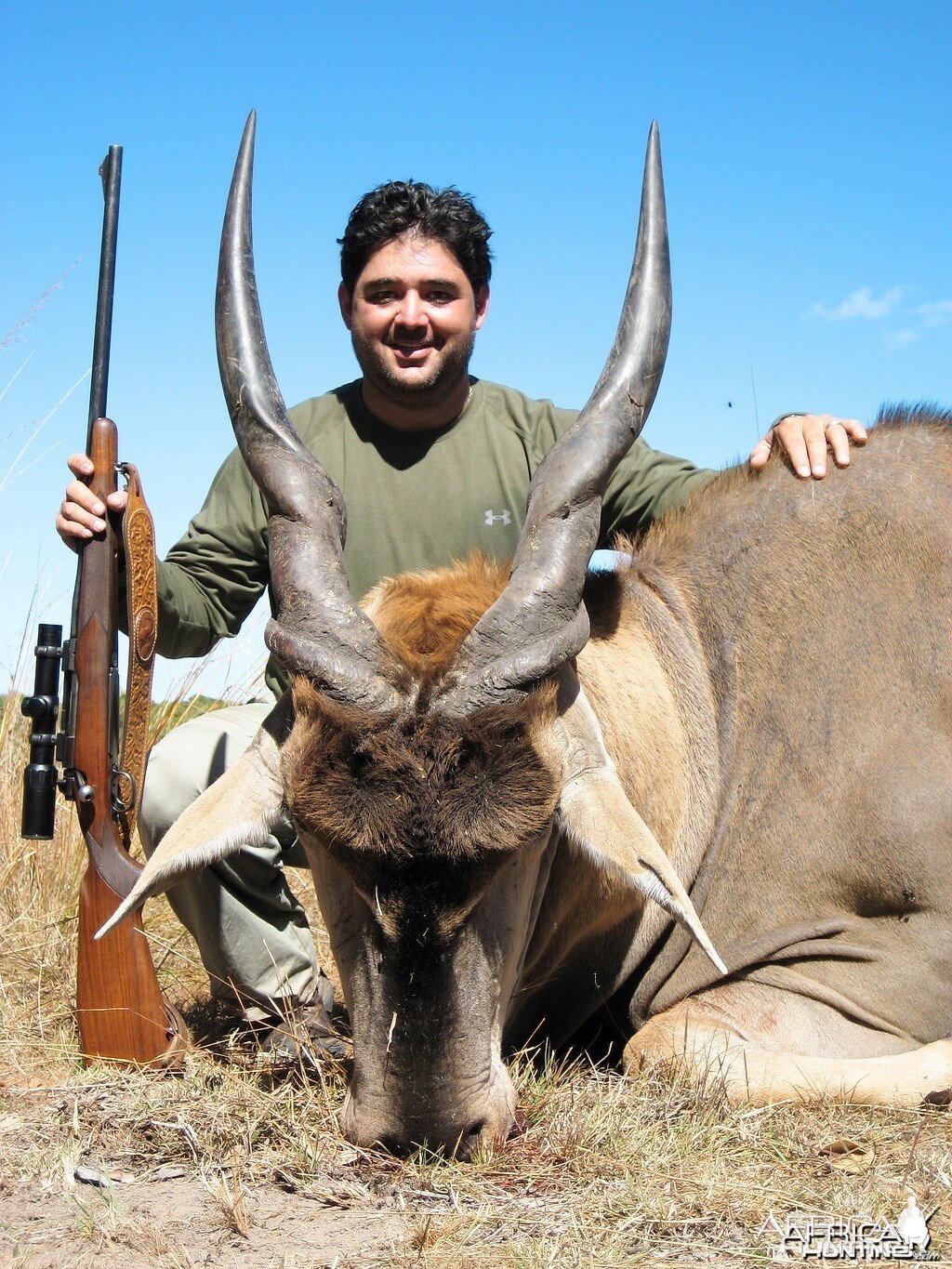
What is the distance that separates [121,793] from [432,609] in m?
1.59

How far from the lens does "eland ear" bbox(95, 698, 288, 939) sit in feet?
10.9

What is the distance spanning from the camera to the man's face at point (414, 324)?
17.4 ft

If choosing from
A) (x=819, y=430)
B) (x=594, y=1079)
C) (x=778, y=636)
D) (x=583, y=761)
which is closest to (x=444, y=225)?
(x=819, y=430)

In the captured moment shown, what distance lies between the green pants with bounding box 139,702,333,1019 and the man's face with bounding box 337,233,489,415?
1.67 meters

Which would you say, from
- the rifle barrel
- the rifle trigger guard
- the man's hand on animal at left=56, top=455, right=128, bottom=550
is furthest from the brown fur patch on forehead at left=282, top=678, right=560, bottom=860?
the rifle barrel

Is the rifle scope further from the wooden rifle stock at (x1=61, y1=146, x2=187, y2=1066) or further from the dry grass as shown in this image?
the dry grass

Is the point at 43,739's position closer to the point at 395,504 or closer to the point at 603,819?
the point at 395,504

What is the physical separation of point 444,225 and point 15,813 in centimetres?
370

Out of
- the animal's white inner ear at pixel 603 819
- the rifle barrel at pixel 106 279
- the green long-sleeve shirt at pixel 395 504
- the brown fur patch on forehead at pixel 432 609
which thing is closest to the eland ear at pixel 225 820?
the brown fur patch on forehead at pixel 432 609

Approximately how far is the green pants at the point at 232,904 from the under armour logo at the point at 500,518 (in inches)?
54.9

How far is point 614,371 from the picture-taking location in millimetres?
3881

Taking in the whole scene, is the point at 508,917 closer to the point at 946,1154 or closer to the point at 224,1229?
the point at 224,1229

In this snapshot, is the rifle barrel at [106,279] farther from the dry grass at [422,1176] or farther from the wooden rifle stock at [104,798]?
the dry grass at [422,1176]

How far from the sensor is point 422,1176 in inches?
120
